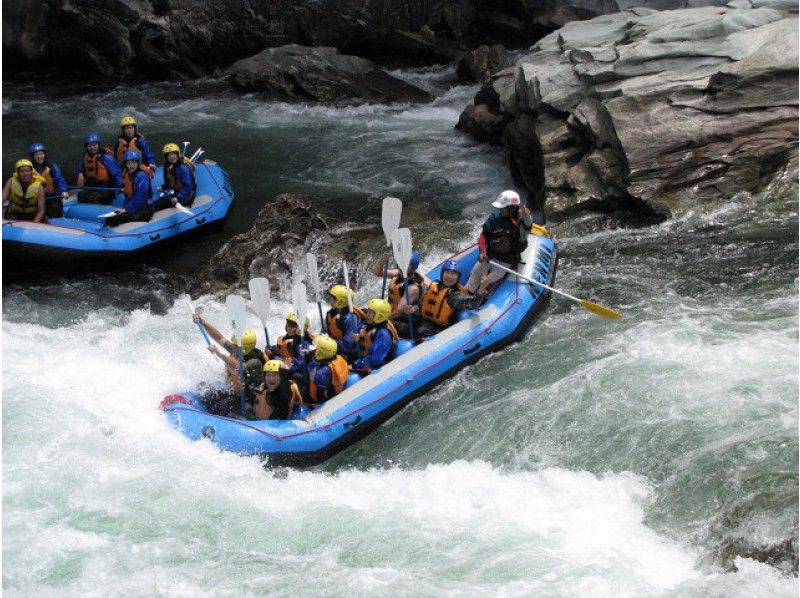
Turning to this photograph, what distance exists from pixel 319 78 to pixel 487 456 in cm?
1021

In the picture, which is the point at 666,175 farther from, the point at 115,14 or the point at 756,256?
the point at 115,14

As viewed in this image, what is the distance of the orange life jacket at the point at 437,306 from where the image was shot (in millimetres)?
7754

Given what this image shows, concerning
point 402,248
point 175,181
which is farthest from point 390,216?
point 175,181

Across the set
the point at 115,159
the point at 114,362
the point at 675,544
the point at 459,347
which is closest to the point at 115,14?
the point at 115,159

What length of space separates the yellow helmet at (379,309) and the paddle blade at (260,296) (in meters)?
0.76

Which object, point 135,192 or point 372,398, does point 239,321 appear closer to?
point 372,398

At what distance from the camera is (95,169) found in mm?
10625

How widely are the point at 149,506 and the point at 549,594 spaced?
2513mm

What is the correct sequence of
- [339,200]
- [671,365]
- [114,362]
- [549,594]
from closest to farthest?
[549,594]
[671,365]
[114,362]
[339,200]

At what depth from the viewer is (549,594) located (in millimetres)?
5398

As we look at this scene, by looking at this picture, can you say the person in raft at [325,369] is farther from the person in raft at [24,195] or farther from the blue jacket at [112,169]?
the blue jacket at [112,169]

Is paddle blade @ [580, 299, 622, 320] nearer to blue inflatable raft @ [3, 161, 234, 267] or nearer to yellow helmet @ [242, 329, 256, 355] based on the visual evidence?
yellow helmet @ [242, 329, 256, 355]

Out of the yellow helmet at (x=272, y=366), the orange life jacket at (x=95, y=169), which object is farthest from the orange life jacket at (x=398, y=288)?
the orange life jacket at (x=95, y=169)

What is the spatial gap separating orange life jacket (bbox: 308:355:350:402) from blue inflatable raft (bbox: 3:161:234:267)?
3.81 metres
